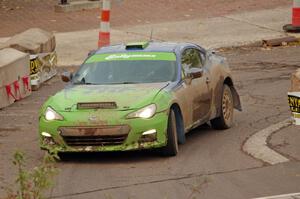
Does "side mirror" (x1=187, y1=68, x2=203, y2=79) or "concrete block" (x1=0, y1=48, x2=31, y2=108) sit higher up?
"side mirror" (x1=187, y1=68, x2=203, y2=79)

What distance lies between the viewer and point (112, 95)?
12492mm

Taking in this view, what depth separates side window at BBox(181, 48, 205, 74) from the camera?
1383 centimetres

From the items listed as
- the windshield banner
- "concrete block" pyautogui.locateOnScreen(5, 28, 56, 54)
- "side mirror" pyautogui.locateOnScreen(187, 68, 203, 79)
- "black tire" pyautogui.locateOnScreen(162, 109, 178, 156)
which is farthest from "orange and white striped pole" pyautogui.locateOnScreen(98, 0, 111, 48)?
"black tire" pyautogui.locateOnScreen(162, 109, 178, 156)

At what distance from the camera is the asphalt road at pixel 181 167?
34.4ft

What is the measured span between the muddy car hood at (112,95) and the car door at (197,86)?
52 centimetres

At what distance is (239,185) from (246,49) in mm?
11790

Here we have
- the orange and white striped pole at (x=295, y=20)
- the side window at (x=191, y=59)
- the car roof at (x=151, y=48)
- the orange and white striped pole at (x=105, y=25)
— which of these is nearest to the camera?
the side window at (x=191, y=59)

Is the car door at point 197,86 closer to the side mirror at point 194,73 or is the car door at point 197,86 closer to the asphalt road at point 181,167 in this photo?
the side mirror at point 194,73

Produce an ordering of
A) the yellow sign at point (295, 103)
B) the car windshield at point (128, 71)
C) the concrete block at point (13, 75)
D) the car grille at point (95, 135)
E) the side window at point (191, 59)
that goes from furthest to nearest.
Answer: the concrete block at point (13, 75)
the side window at point (191, 59)
the car windshield at point (128, 71)
the car grille at point (95, 135)
the yellow sign at point (295, 103)

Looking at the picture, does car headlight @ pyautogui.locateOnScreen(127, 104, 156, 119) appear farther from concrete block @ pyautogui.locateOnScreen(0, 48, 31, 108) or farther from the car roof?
concrete block @ pyautogui.locateOnScreen(0, 48, 31, 108)

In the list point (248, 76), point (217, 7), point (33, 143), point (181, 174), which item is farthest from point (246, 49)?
point (181, 174)

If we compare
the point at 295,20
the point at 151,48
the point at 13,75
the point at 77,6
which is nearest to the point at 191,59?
the point at 151,48

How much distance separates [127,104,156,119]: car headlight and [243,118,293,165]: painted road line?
138 cm

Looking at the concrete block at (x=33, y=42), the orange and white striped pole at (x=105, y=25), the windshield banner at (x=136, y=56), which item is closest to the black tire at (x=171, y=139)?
the windshield banner at (x=136, y=56)
